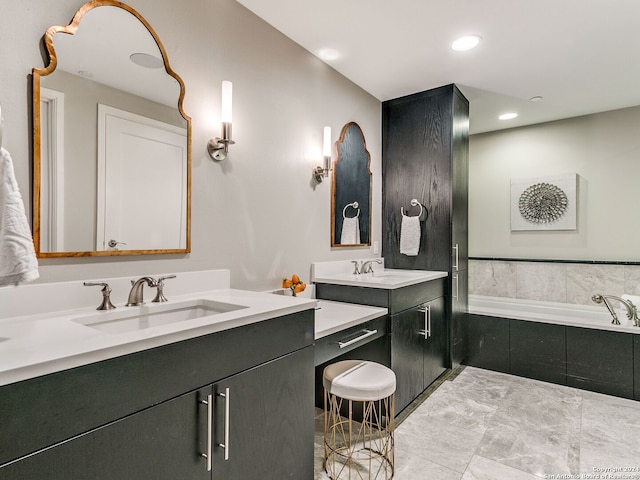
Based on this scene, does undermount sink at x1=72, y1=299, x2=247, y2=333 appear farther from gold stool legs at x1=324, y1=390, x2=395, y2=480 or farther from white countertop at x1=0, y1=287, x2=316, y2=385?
gold stool legs at x1=324, y1=390, x2=395, y2=480

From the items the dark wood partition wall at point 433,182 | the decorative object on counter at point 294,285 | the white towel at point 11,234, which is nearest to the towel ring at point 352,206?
the dark wood partition wall at point 433,182

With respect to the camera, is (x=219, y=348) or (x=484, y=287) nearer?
(x=219, y=348)

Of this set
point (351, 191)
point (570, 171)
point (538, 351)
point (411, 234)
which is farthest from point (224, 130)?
point (570, 171)

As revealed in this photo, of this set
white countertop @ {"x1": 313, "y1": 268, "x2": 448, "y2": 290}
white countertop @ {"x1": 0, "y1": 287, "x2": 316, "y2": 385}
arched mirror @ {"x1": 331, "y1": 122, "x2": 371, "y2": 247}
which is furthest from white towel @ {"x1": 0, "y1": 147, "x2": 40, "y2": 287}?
arched mirror @ {"x1": 331, "y1": 122, "x2": 371, "y2": 247}

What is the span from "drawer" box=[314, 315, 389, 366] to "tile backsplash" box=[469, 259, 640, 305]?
254cm

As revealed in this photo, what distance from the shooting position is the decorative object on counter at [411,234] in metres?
3.10

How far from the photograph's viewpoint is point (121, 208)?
145 cm

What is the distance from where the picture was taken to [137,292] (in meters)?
1.40

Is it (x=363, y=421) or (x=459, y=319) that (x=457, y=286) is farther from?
(x=363, y=421)

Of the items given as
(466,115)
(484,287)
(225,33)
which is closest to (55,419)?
(225,33)

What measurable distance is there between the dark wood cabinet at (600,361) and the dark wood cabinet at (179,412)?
94.5 inches

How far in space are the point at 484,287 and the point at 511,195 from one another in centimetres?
109

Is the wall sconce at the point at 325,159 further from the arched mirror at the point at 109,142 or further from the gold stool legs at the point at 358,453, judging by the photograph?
the gold stool legs at the point at 358,453

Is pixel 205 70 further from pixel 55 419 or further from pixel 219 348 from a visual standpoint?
pixel 55 419
